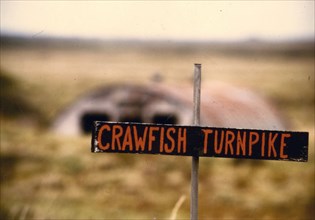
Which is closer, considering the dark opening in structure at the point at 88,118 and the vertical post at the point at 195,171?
the vertical post at the point at 195,171

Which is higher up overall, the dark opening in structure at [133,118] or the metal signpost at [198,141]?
the dark opening in structure at [133,118]

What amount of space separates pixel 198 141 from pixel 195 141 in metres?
0.03

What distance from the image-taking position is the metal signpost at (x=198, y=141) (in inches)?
195

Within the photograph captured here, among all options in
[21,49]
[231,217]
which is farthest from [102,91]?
[21,49]

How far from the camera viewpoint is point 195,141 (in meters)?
5.02

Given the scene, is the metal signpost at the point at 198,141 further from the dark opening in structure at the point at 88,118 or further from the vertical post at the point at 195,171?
the dark opening in structure at the point at 88,118

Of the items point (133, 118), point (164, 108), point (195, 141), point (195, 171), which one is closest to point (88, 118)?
point (133, 118)

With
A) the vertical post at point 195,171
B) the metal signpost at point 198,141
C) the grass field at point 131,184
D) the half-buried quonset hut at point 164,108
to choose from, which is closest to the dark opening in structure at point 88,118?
the half-buried quonset hut at point 164,108

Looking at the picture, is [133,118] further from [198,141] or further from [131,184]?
[198,141]

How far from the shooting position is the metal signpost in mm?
4965

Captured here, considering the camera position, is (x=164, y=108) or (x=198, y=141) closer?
(x=198, y=141)

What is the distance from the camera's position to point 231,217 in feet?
39.4

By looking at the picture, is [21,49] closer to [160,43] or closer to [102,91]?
[160,43]

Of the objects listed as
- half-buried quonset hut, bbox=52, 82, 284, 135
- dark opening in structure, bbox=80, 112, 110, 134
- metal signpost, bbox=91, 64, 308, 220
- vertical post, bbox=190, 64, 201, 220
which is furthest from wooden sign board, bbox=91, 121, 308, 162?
dark opening in structure, bbox=80, 112, 110, 134
